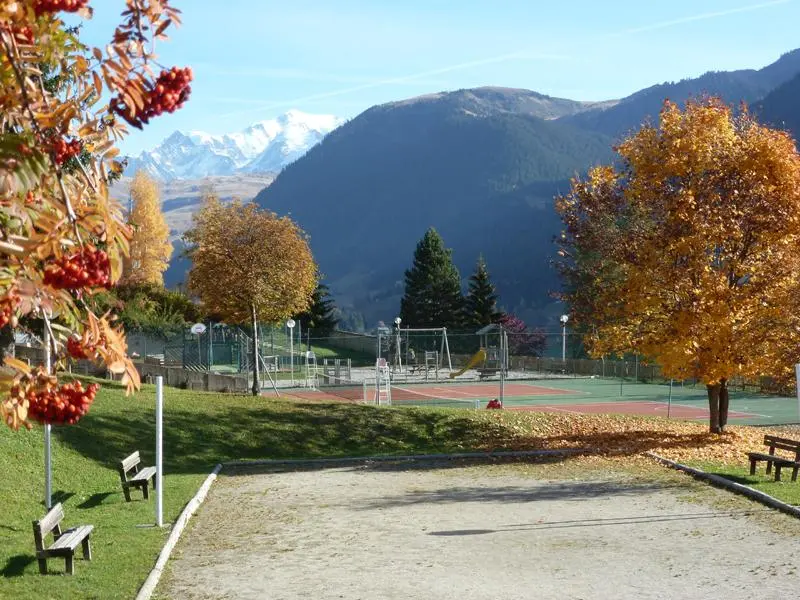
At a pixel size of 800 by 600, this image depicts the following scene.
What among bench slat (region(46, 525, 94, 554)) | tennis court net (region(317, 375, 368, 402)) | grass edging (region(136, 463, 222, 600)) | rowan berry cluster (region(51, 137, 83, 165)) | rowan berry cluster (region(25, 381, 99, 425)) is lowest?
grass edging (region(136, 463, 222, 600))

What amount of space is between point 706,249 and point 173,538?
13.4m

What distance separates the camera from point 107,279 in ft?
13.3

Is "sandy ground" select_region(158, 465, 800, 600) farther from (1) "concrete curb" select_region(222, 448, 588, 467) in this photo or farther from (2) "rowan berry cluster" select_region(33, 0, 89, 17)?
(2) "rowan berry cluster" select_region(33, 0, 89, 17)

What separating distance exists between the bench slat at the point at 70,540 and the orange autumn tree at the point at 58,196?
5551mm

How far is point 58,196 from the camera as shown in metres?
4.52

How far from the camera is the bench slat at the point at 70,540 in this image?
9.62 meters

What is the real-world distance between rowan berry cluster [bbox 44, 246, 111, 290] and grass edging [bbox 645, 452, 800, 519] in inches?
466

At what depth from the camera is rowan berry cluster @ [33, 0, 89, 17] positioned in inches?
152

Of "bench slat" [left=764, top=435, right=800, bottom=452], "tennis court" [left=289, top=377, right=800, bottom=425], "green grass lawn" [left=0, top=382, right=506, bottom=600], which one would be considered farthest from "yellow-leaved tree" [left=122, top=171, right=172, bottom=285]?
"bench slat" [left=764, top=435, right=800, bottom=452]

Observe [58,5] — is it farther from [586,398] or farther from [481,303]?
[481,303]

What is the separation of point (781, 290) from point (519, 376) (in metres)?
33.6

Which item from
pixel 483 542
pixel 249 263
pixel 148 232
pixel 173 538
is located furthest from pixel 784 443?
pixel 148 232

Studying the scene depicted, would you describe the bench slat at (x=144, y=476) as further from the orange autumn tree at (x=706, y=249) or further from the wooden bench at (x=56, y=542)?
the orange autumn tree at (x=706, y=249)

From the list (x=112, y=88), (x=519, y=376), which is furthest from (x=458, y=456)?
(x=519, y=376)
